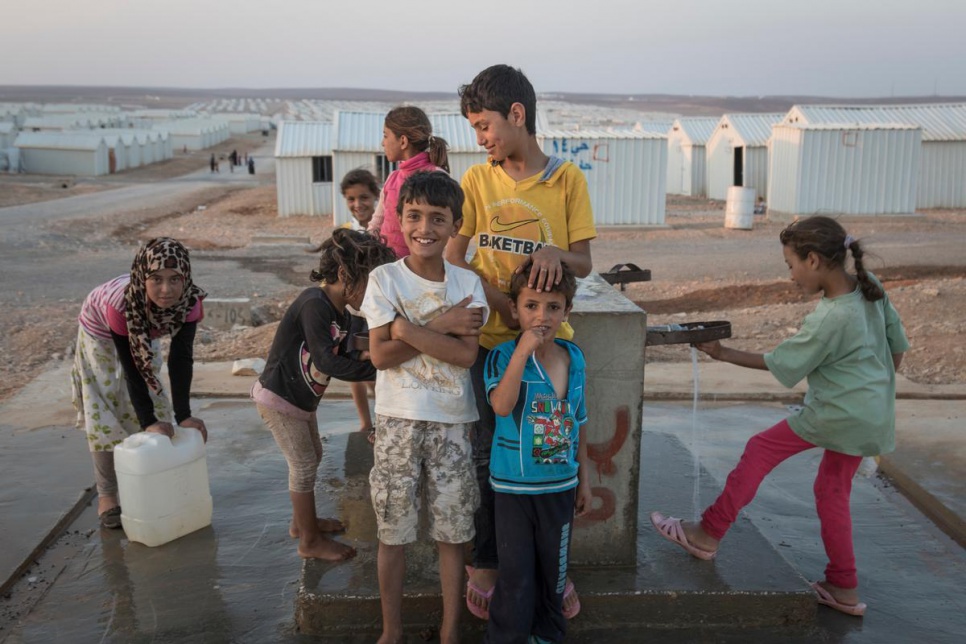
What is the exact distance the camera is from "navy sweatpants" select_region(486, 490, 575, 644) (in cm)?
283

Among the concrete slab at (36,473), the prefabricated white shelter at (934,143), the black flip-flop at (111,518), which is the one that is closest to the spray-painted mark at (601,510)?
the black flip-flop at (111,518)

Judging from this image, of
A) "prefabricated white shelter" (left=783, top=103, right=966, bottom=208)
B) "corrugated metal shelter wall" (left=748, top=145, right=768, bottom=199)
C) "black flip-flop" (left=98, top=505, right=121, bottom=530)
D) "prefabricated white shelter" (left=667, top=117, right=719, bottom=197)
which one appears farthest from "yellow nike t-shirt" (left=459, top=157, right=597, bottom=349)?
"prefabricated white shelter" (left=667, top=117, right=719, bottom=197)

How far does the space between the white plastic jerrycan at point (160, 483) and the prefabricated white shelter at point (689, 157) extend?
3003 centimetres

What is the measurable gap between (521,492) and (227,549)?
1658mm

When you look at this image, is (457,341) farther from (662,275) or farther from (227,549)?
(662,275)

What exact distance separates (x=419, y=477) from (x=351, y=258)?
833 millimetres

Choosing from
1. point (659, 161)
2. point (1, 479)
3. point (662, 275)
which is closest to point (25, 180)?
point (659, 161)

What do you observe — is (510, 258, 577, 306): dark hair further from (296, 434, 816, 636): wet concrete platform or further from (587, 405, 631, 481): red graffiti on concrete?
(296, 434, 816, 636): wet concrete platform

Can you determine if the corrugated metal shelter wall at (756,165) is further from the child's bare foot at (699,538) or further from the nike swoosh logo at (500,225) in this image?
the nike swoosh logo at (500,225)

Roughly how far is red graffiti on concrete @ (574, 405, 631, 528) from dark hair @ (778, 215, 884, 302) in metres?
0.89

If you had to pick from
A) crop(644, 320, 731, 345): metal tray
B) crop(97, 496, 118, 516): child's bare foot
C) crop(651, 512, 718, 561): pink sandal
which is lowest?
crop(97, 496, 118, 516): child's bare foot

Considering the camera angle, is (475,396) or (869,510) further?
(869,510)

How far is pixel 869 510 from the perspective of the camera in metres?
4.45

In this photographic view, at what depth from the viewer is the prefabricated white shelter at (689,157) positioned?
108ft
